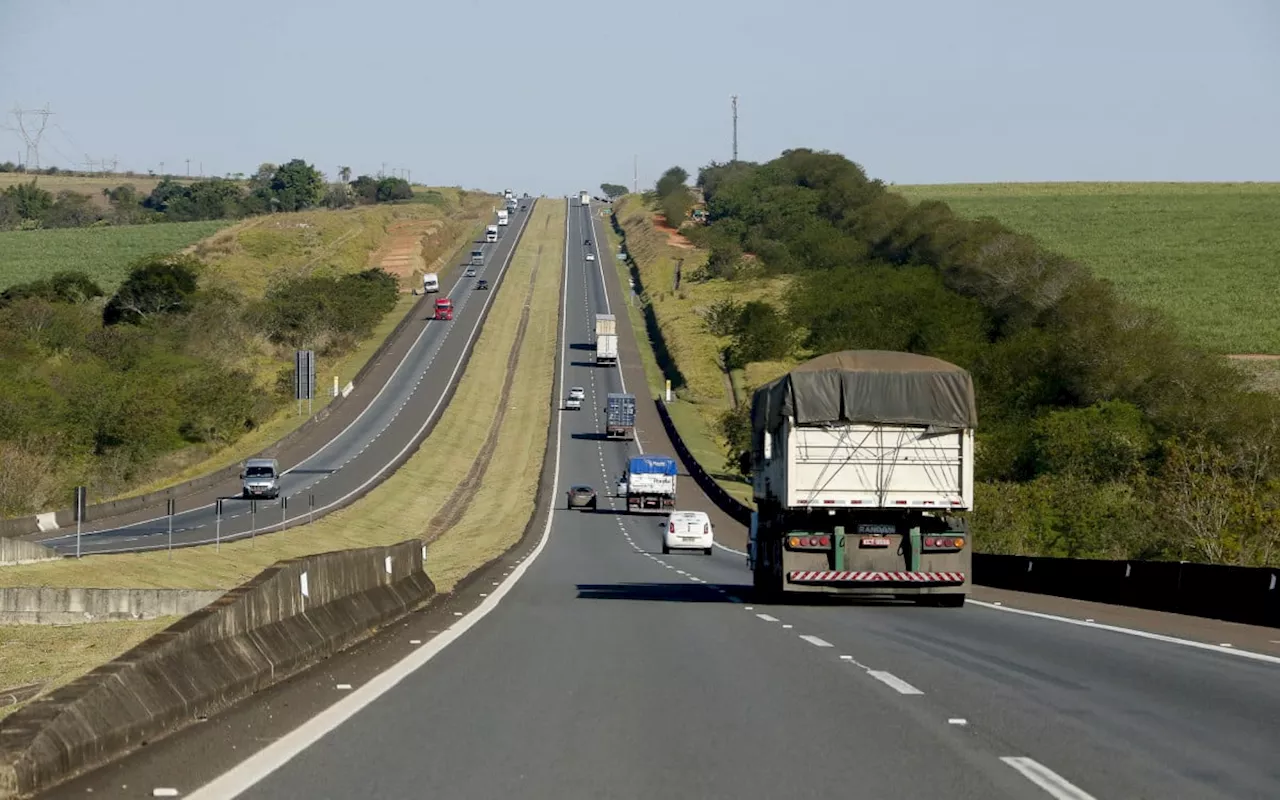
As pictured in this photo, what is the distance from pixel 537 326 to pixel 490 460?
55687 mm

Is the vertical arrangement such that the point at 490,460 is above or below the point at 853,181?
below

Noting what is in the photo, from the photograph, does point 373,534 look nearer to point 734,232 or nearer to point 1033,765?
point 1033,765

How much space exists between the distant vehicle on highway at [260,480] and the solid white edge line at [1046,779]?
64.8 metres

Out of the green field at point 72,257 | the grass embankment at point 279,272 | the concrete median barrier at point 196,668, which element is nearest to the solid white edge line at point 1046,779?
the concrete median barrier at point 196,668

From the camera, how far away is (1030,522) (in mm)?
60031

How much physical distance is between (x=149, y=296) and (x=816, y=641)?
411 feet

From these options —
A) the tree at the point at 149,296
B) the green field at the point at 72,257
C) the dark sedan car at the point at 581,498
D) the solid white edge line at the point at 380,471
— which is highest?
the green field at the point at 72,257

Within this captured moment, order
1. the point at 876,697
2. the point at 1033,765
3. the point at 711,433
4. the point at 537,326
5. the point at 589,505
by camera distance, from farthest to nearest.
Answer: the point at 537,326
the point at 711,433
the point at 589,505
the point at 876,697
the point at 1033,765

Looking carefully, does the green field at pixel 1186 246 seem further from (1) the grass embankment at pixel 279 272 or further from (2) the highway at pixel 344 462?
(1) the grass embankment at pixel 279 272

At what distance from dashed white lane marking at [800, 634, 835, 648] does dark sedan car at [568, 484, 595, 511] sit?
192 feet

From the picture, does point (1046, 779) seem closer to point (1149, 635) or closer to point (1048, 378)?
point (1149, 635)

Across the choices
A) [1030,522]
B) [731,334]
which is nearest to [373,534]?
[1030,522]

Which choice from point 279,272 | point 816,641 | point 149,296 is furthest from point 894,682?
point 279,272

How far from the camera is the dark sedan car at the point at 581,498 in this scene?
77.9m
